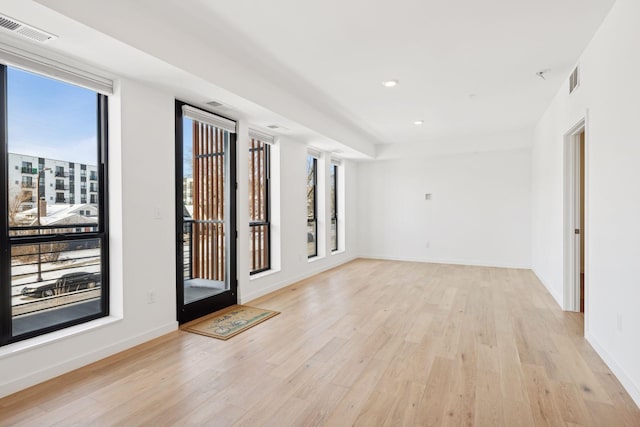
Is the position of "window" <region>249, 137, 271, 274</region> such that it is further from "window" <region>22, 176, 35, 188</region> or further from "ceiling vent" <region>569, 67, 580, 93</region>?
"ceiling vent" <region>569, 67, 580, 93</region>

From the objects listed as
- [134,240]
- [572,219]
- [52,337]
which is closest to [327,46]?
[134,240]

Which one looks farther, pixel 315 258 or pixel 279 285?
pixel 315 258

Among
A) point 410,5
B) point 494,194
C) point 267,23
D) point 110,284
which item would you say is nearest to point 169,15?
point 267,23

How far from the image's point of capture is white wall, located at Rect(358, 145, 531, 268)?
22.2 feet

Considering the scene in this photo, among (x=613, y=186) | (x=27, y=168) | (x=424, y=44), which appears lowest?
(x=613, y=186)

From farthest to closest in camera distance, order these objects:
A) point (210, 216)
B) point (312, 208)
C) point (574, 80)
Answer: point (312, 208), point (210, 216), point (574, 80)

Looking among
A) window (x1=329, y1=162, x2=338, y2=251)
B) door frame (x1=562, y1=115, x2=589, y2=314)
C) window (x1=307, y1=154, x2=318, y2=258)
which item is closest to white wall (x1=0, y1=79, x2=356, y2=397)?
window (x1=307, y1=154, x2=318, y2=258)

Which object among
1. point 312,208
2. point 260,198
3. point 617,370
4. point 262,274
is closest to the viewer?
point 617,370

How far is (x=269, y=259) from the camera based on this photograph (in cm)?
523

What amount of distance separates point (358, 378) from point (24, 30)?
3.19m

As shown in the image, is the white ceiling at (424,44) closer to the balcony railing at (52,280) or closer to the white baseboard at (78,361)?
the balcony railing at (52,280)

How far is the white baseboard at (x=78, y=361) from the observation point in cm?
223

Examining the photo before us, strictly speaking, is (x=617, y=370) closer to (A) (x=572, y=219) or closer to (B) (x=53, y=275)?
(A) (x=572, y=219)

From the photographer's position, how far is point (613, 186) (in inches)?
97.4
